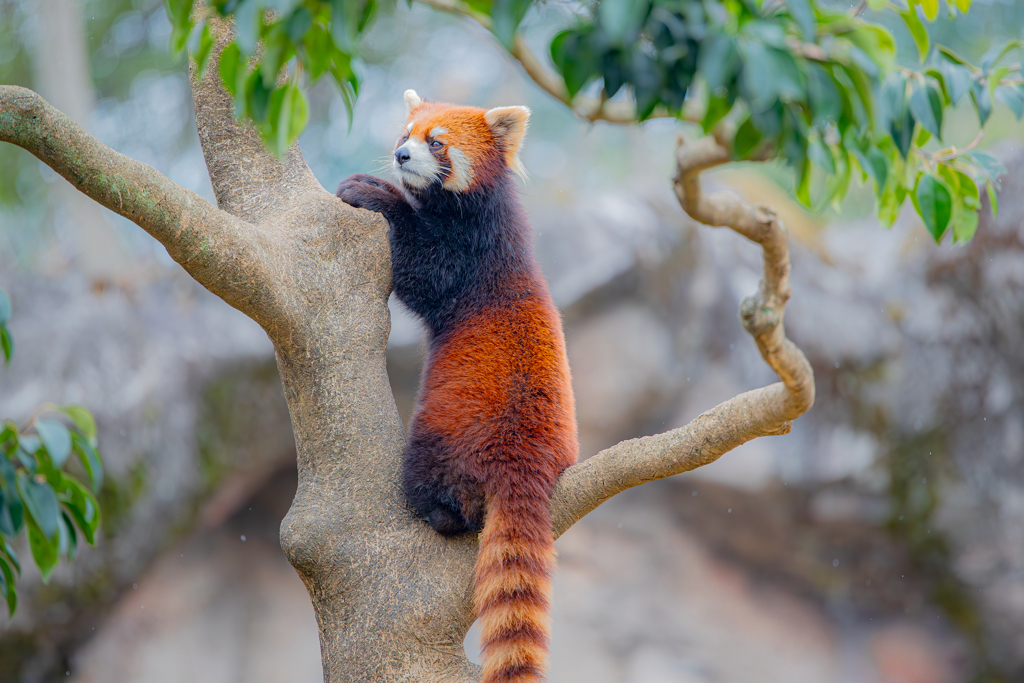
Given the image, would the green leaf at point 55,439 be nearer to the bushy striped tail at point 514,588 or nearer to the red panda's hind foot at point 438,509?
the red panda's hind foot at point 438,509

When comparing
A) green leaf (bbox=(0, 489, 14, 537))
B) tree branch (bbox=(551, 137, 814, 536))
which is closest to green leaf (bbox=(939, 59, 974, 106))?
tree branch (bbox=(551, 137, 814, 536))

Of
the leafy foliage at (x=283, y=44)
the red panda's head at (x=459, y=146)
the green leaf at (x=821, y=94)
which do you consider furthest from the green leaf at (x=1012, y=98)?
the red panda's head at (x=459, y=146)

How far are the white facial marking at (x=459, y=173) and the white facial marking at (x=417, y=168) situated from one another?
0.19 feet

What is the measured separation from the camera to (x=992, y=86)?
175 centimetres

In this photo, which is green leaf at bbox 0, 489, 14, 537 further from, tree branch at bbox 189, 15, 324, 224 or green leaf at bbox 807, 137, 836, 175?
green leaf at bbox 807, 137, 836, 175

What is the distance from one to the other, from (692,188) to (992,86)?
1.05m

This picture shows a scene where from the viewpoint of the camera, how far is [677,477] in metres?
5.65

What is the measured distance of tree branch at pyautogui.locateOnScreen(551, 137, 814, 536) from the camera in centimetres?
127

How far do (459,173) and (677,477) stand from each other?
146 inches

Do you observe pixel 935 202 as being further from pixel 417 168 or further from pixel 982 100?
pixel 417 168

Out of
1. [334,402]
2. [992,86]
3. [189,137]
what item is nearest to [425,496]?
[334,402]

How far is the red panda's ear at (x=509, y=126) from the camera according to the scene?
278 cm

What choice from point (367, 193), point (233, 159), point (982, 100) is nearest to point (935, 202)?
point (982, 100)

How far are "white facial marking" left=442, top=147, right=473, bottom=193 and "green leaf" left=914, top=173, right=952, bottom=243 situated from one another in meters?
1.49
